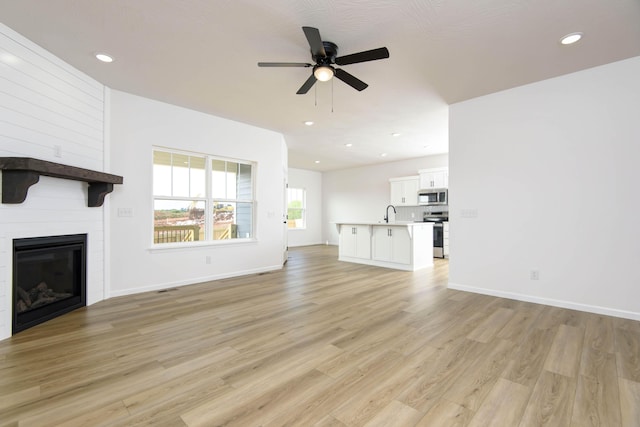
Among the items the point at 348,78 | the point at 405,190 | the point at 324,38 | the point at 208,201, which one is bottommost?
the point at 208,201

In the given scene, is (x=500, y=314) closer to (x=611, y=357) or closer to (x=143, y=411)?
(x=611, y=357)

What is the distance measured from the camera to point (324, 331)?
2781 millimetres

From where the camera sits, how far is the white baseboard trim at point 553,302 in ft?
10.3

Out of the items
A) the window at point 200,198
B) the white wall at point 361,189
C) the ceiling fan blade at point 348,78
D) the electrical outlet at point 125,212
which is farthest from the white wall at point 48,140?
the white wall at point 361,189

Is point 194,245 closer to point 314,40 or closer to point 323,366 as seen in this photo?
point 323,366

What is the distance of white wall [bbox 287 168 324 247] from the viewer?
1027cm

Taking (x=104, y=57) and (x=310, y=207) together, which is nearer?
(x=104, y=57)

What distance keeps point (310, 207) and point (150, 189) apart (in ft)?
22.5

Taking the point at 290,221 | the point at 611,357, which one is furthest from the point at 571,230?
the point at 290,221

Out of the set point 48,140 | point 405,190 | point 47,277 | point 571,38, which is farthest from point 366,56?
point 405,190

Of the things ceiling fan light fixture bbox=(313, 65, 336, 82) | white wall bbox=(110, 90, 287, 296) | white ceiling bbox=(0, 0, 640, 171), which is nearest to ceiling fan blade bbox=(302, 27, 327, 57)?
ceiling fan light fixture bbox=(313, 65, 336, 82)

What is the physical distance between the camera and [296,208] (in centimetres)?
1046

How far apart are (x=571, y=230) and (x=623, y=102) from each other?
1.50 meters

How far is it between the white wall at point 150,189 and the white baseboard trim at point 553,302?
11.8 ft
